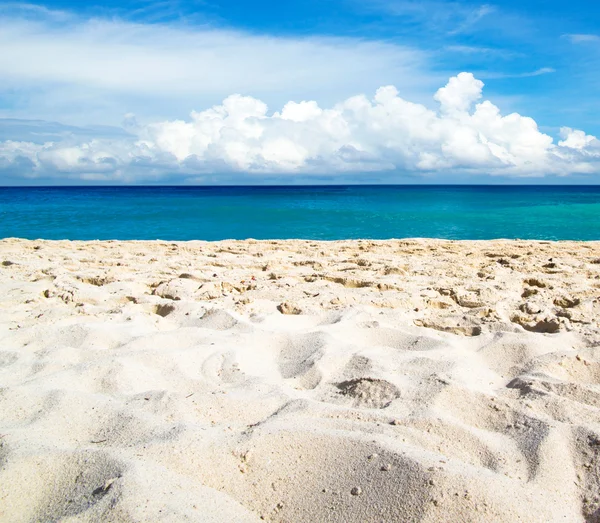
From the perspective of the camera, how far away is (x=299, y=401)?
8.34ft

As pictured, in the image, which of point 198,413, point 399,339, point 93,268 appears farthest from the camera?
point 93,268

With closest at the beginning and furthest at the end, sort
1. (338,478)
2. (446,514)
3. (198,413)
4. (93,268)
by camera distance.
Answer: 1. (446,514)
2. (338,478)
3. (198,413)
4. (93,268)

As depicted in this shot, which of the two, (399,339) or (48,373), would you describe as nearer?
(48,373)

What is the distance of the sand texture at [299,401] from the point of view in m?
1.79

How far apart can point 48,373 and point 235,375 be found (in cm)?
112

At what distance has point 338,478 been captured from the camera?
191 centimetres

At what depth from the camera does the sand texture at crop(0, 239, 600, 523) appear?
179 cm

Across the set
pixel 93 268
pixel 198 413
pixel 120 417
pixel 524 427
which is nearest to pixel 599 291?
pixel 524 427

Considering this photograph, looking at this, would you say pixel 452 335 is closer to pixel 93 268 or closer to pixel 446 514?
pixel 446 514

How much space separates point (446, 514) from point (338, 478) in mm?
418

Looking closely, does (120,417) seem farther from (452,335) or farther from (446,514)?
(452,335)

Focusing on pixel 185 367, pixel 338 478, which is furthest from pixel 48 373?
pixel 338 478

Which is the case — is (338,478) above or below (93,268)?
above

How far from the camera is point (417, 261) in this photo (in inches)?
274
